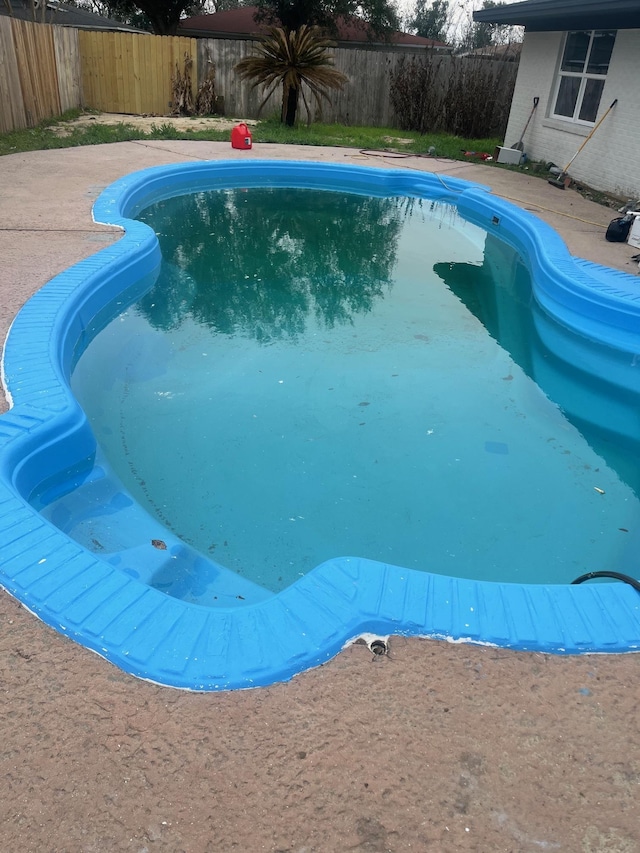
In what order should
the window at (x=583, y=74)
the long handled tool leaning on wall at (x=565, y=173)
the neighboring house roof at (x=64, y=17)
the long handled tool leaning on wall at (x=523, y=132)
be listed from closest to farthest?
the long handled tool leaning on wall at (x=565, y=173), the window at (x=583, y=74), the long handled tool leaning on wall at (x=523, y=132), the neighboring house roof at (x=64, y=17)

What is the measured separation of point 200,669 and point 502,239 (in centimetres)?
700

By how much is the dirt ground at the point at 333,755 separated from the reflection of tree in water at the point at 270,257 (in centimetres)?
347

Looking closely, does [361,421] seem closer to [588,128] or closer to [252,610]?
[252,610]

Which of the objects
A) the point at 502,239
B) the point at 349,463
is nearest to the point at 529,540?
the point at 349,463

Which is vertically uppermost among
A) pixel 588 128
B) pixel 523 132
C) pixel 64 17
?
pixel 64 17

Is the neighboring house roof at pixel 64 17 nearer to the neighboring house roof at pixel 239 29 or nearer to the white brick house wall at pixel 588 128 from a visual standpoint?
the neighboring house roof at pixel 239 29

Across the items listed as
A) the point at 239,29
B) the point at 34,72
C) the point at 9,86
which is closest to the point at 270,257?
the point at 9,86

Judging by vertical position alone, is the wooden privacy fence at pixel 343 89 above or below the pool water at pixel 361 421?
above

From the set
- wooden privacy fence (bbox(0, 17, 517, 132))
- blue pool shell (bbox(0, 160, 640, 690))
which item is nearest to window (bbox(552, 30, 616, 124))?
wooden privacy fence (bbox(0, 17, 517, 132))

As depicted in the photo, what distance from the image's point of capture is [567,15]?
329 inches

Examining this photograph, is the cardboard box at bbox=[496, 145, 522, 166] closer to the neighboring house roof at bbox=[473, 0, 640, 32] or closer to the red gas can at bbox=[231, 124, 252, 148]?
the neighboring house roof at bbox=[473, 0, 640, 32]

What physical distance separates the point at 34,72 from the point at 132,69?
345cm

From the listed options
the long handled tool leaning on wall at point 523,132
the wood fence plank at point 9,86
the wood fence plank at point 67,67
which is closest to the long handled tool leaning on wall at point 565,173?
the long handled tool leaning on wall at point 523,132

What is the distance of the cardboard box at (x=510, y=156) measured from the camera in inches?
409
